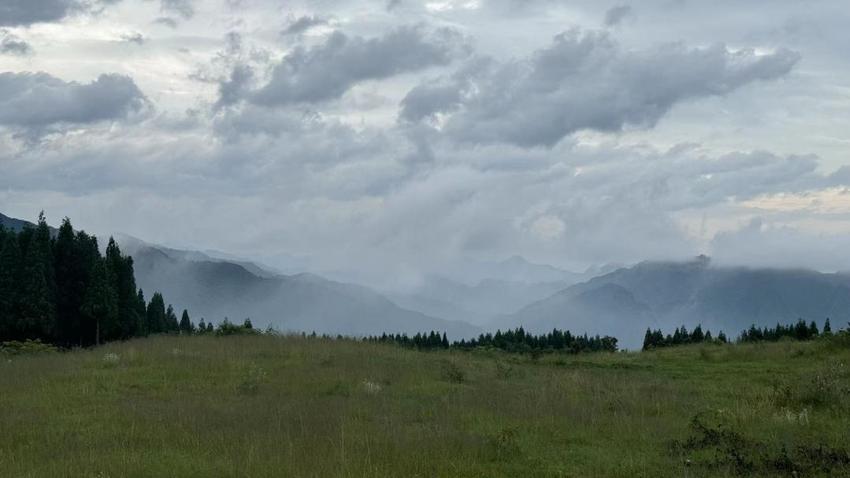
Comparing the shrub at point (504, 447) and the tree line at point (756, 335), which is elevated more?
the tree line at point (756, 335)

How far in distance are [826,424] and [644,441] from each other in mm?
3717

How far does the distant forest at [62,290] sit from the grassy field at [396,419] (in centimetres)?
3779

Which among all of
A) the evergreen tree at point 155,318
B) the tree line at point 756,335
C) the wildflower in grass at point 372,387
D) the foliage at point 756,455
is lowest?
the foliage at point 756,455

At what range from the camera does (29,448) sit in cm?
1154

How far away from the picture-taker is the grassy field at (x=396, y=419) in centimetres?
1026

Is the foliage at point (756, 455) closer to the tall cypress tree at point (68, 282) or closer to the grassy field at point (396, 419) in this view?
the grassy field at point (396, 419)

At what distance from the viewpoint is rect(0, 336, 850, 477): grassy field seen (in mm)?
10258

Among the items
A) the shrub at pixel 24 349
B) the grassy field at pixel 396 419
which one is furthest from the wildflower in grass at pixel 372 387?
the shrub at pixel 24 349

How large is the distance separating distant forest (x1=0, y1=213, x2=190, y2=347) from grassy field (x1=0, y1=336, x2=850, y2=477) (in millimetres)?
37791

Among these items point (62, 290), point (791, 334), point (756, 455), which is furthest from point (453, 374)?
point (62, 290)

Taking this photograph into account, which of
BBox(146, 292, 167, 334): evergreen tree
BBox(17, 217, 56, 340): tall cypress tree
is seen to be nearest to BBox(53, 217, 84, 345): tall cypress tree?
BBox(17, 217, 56, 340): tall cypress tree

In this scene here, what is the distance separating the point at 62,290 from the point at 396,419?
6288 cm

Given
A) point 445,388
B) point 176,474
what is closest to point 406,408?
point 445,388

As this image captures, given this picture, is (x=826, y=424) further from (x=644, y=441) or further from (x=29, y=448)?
(x=29, y=448)
